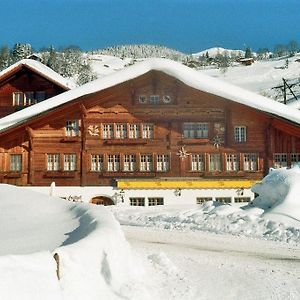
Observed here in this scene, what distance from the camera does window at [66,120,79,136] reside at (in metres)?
31.2

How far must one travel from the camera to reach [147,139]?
3080cm

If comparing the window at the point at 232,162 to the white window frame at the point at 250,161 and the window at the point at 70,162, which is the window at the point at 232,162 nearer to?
the white window frame at the point at 250,161

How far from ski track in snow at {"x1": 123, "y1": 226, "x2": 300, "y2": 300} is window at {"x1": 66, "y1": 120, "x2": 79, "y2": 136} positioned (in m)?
16.3

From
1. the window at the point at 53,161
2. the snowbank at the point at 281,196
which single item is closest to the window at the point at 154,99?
the window at the point at 53,161

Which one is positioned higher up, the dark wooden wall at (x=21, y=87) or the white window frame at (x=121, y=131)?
the dark wooden wall at (x=21, y=87)

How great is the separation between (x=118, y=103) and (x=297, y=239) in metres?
18.7

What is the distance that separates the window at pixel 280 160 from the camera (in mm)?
30469

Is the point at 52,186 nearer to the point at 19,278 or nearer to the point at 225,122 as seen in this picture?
the point at 225,122

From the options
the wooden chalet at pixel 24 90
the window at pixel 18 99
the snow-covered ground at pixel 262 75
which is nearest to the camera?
the wooden chalet at pixel 24 90

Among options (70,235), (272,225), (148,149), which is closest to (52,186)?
(148,149)

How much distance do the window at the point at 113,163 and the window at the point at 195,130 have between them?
4.88 meters

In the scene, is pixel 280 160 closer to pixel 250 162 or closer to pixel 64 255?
pixel 250 162

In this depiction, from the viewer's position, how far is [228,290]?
31.9 feet

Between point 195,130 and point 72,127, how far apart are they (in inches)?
328
